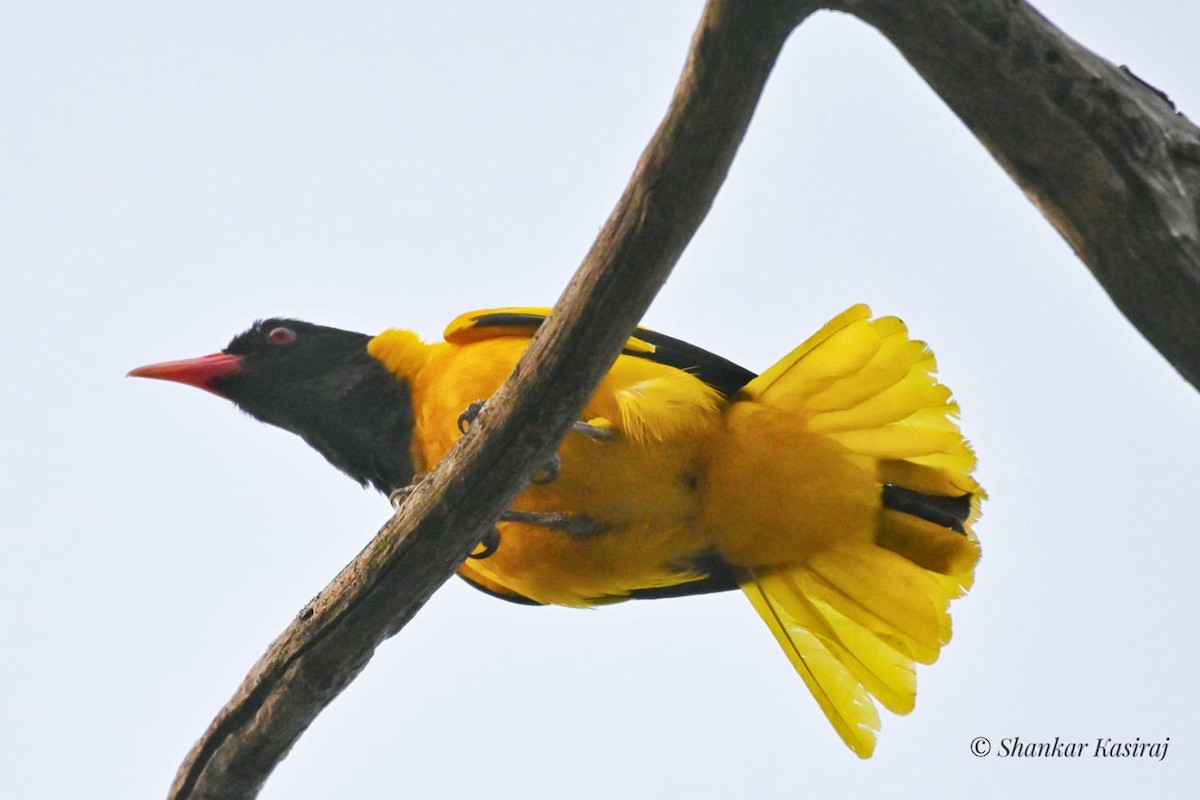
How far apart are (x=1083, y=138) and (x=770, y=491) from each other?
1.66 meters

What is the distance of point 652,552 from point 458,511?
1.06 m

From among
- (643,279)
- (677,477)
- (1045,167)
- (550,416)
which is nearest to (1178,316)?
(1045,167)

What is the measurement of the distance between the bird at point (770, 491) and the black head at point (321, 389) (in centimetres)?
8

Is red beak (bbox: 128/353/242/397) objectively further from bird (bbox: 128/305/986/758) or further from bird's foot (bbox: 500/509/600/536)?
bird's foot (bbox: 500/509/600/536)

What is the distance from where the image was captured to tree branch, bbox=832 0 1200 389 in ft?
7.98

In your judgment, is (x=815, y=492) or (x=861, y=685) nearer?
(x=815, y=492)

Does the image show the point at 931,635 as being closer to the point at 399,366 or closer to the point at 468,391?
the point at 468,391

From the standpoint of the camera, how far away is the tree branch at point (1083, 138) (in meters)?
2.43

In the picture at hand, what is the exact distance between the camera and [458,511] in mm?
3045

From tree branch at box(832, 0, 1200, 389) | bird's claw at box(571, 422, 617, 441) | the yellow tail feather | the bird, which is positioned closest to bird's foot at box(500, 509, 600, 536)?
the bird

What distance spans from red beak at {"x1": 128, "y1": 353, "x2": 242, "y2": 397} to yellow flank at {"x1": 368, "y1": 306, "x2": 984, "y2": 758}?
109cm

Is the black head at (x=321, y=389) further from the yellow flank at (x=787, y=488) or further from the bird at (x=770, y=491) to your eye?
the yellow flank at (x=787, y=488)

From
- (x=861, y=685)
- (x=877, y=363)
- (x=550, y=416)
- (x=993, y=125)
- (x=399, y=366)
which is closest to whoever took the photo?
(x=993, y=125)

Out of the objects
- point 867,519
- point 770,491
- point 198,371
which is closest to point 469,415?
point 770,491
